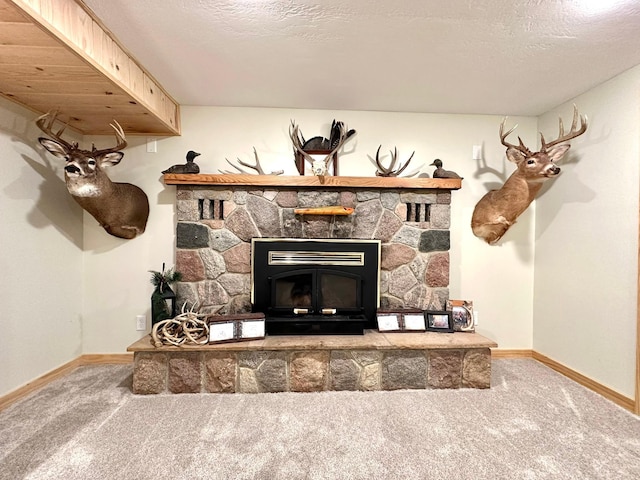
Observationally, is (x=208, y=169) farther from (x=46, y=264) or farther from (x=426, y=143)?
(x=426, y=143)

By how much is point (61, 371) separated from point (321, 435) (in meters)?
2.29

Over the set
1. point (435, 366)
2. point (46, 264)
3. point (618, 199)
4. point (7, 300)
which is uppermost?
point (618, 199)

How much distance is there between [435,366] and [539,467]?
2.66 feet

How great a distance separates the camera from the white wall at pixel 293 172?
271 cm

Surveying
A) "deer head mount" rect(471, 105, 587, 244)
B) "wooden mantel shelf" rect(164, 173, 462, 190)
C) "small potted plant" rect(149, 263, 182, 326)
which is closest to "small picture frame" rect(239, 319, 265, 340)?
"small potted plant" rect(149, 263, 182, 326)

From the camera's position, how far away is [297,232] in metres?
2.66

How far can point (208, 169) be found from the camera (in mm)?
2740

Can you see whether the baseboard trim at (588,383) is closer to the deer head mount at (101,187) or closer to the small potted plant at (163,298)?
the small potted plant at (163,298)

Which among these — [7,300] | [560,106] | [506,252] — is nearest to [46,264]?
[7,300]

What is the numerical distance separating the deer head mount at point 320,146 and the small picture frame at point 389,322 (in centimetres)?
131

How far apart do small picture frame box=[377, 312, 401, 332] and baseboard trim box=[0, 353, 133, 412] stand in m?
2.32

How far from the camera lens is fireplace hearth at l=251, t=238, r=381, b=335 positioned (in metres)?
2.55

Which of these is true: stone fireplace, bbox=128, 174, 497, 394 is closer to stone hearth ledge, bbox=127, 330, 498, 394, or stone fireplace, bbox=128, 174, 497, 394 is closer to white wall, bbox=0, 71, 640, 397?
stone hearth ledge, bbox=127, 330, 498, 394

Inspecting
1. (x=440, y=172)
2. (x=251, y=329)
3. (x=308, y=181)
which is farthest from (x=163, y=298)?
(x=440, y=172)
